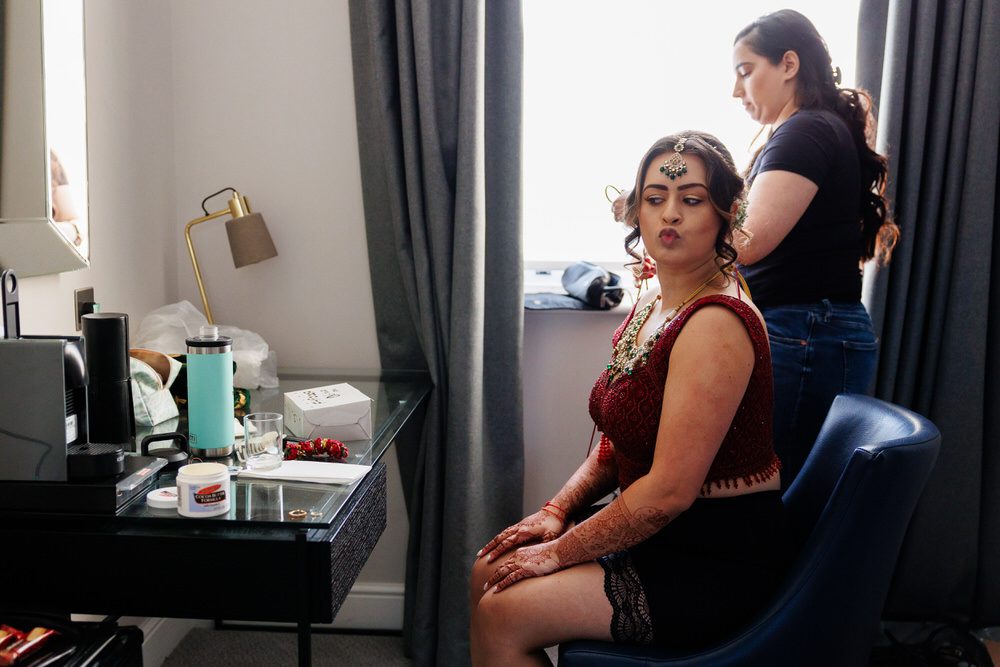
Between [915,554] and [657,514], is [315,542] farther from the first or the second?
[915,554]

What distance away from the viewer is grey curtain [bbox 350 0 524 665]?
7.04 ft

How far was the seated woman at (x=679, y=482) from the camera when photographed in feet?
4.46

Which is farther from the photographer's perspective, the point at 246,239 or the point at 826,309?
the point at 246,239

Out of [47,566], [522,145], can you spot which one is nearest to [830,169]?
[522,145]

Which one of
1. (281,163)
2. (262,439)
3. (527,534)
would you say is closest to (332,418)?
A: (262,439)

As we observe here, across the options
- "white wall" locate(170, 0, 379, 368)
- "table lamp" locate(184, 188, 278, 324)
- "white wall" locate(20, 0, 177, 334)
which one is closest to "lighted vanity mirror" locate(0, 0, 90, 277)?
"white wall" locate(20, 0, 177, 334)

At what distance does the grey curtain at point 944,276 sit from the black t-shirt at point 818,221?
0.44 m

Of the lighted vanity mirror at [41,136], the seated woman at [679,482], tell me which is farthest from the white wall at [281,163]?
the seated woman at [679,482]

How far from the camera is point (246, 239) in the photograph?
7.09 ft

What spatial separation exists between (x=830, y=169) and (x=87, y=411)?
1.45 metres

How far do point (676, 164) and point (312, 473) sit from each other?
781 millimetres

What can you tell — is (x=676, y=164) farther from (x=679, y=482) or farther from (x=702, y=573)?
(x=702, y=573)

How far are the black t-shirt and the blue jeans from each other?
42 millimetres

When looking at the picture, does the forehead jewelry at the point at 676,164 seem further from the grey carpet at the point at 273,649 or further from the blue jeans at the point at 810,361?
the grey carpet at the point at 273,649
